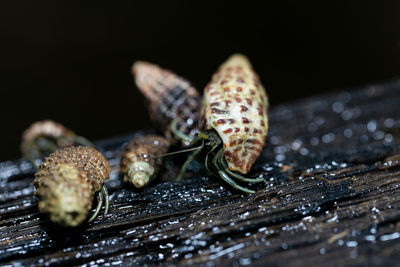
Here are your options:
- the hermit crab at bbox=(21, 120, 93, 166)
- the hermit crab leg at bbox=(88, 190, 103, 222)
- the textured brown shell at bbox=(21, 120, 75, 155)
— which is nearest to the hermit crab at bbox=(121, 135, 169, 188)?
the hermit crab leg at bbox=(88, 190, 103, 222)

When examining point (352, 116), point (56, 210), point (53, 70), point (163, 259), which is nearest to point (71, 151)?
point (56, 210)

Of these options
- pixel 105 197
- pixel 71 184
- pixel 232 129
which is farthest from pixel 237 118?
pixel 71 184

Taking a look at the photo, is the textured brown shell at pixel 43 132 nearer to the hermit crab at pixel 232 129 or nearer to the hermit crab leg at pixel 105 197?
the hermit crab leg at pixel 105 197

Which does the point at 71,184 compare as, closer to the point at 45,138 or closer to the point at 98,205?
the point at 98,205

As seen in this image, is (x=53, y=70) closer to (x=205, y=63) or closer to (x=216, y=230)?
(x=205, y=63)

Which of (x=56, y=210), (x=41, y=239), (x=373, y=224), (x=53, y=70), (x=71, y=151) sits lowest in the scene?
(x=373, y=224)
